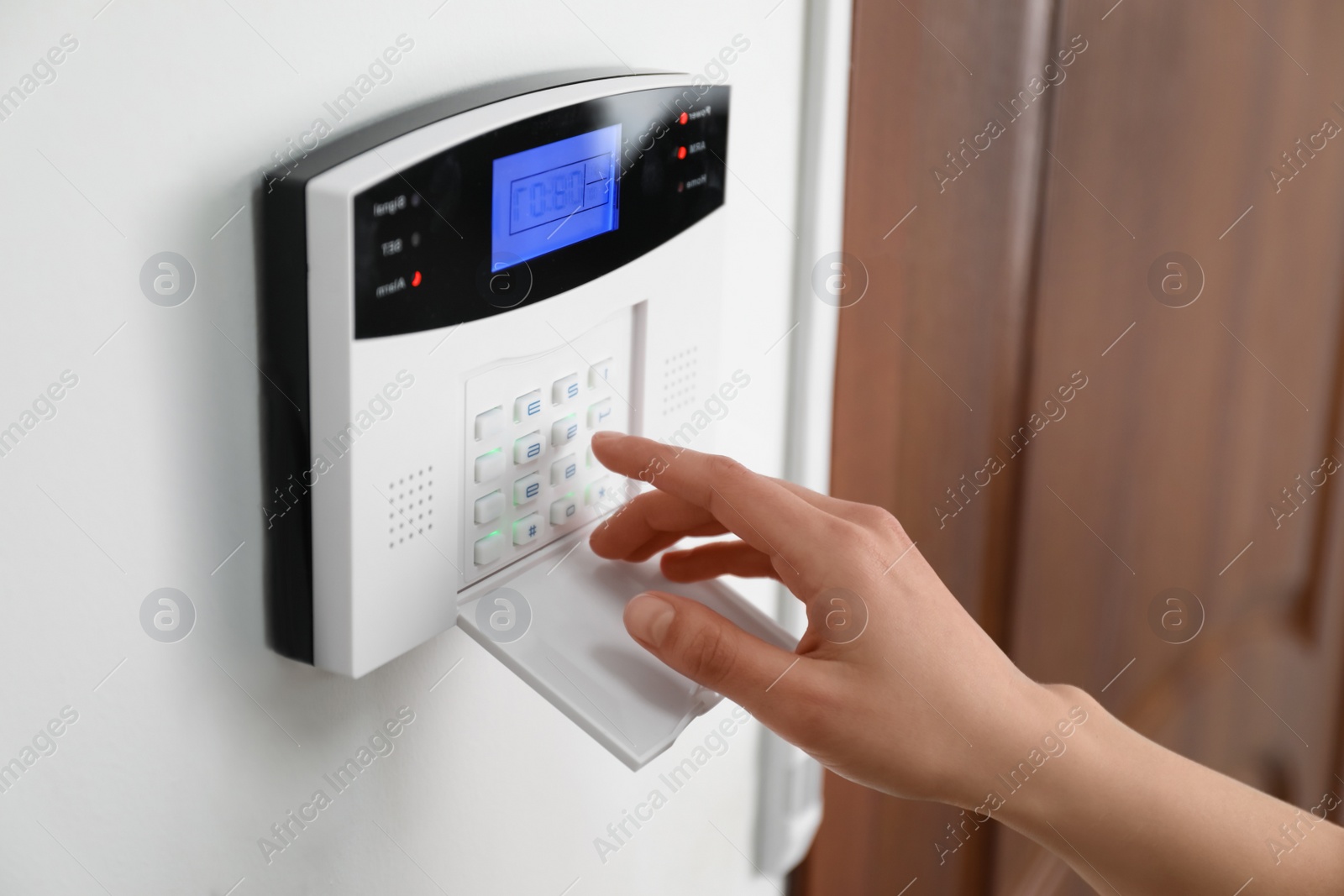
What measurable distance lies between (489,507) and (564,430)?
49 mm

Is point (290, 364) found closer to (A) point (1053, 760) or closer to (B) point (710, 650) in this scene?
(B) point (710, 650)

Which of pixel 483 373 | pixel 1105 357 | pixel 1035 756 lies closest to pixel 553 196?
pixel 483 373

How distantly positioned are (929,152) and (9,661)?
56 cm

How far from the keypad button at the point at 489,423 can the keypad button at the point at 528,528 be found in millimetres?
42

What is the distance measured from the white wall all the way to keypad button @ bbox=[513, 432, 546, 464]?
3.6 inches

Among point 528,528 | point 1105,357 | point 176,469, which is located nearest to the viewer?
point 176,469

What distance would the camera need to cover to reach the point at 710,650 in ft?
1.35

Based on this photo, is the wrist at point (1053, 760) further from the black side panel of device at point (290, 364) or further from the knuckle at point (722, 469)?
the black side panel of device at point (290, 364)

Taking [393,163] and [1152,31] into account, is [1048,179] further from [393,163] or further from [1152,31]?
[393,163]

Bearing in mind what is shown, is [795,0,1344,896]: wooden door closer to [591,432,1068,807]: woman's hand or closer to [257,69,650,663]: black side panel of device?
[591,432,1068,807]: woman's hand

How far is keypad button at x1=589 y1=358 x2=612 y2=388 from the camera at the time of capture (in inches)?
18.6

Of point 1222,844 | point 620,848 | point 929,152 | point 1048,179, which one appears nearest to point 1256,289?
point 1048,179

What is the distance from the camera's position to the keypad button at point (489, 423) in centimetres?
41

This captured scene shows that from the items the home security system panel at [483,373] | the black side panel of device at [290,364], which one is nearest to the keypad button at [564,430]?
the home security system panel at [483,373]
